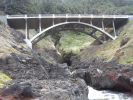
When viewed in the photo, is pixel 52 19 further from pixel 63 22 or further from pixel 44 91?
pixel 44 91

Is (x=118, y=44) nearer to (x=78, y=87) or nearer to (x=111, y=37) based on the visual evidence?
(x=111, y=37)

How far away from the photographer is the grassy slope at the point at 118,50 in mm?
106025

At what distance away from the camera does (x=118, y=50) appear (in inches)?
4567

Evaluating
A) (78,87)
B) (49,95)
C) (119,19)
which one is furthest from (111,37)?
(49,95)

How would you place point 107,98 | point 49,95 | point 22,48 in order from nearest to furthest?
point 49,95 < point 107,98 < point 22,48

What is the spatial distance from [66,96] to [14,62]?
3038cm

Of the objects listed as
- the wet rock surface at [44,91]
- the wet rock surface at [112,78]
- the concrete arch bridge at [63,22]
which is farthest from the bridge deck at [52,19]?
the wet rock surface at [44,91]

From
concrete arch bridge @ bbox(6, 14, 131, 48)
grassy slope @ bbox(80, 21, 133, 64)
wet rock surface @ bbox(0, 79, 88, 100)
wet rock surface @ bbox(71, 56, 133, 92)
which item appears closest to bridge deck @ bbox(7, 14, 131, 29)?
concrete arch bridge @ bbox(6, 14, 131, 48)

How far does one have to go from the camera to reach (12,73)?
2643 inches

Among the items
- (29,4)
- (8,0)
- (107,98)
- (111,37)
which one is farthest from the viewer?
(29,4)

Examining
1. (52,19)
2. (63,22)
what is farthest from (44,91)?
(63,22)

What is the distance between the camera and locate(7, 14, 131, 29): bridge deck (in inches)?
5098

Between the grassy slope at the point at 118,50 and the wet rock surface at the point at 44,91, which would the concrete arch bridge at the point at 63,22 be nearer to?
the grassy slope at the point at 118,50

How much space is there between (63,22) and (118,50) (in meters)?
27.2
